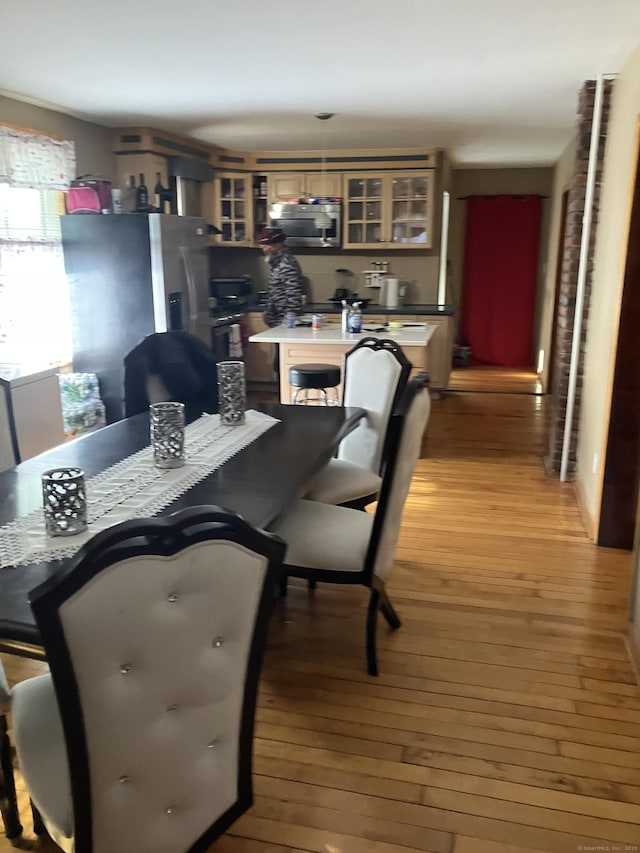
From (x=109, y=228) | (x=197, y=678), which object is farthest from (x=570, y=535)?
(x=109, y=228)

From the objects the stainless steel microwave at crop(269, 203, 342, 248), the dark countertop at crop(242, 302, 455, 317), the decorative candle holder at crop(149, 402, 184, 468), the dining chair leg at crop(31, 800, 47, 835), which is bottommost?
the dining chair leg at crop(31, 800, 47, 835)

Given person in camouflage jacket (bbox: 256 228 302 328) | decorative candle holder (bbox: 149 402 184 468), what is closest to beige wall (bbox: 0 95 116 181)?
person in camouflage jacket (bbox: 256 228 302 328)

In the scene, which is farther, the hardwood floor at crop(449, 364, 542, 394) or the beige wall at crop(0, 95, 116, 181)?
the hardwood floor at crop(449, 364, 542, 394)

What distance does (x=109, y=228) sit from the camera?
4.96 meters

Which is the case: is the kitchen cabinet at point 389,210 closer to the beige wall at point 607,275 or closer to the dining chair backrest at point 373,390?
the beige wall at point 607,275

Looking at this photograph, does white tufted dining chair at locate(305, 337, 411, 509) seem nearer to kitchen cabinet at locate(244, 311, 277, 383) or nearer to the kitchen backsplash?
kitchen cabinet at locate(244, 311, 277, 383)

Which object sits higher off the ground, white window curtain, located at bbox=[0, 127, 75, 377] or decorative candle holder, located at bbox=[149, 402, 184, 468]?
white window curtain, located at bbox=[0, 127, 75, 377]

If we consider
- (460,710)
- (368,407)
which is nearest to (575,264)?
(368,407)

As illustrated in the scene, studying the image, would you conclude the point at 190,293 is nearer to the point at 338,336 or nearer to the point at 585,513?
the point at 338,336

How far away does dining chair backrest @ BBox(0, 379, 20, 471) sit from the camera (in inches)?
98.8

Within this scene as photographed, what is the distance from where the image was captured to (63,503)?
5.67ft

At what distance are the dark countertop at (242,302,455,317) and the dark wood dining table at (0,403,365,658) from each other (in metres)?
3.67

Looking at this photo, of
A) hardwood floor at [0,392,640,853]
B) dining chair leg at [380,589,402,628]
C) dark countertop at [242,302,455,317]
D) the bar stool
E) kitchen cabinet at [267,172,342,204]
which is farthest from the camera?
kitchen cabinet at [267,172,342,204]

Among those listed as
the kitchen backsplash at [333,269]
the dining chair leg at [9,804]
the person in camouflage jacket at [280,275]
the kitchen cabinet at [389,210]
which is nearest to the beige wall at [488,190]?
the kitchen backsplash at [333,269]
